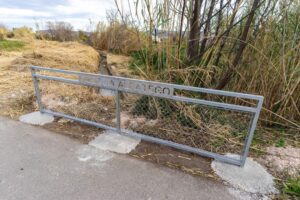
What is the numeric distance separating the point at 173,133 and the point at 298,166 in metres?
1.16

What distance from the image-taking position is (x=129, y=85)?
1.84 metres

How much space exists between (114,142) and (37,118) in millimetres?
1169

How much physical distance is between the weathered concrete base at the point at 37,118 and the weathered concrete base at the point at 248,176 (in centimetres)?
201

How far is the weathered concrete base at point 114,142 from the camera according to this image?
6.23ft

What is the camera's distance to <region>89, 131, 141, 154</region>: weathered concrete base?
1900 millimetres

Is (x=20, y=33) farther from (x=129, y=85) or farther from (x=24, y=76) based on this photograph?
(x=129, y=85)

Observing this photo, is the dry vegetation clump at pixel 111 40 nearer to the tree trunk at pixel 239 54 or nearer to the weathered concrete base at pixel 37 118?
the weathered concrete base at pixel 37 118

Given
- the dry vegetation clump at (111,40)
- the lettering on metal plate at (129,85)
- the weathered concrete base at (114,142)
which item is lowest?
the weathered concrete base at (114,142)

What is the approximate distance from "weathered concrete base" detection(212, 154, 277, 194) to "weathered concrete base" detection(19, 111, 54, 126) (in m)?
2.01

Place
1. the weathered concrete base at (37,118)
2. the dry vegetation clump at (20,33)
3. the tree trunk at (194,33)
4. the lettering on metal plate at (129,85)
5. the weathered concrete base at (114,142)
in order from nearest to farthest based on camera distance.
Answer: the lettering on metal plate at (129,85)
the weathered concrete base at (114,142)
the tree trunk at (194,33)
the weathered concrete base at (37,118)
the dry vegetation clump at (20,33)

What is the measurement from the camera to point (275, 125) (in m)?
2.35

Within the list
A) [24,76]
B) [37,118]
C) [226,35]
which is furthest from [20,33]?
[226,35]

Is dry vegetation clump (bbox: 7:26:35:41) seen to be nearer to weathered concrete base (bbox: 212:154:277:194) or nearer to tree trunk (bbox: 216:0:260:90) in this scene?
tree trunk (bbox: 216:0:260:90)

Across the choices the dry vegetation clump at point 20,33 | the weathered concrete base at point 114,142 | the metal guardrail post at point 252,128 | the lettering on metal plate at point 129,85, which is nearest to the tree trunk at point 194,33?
the lettering on metal plate at point 129,85
